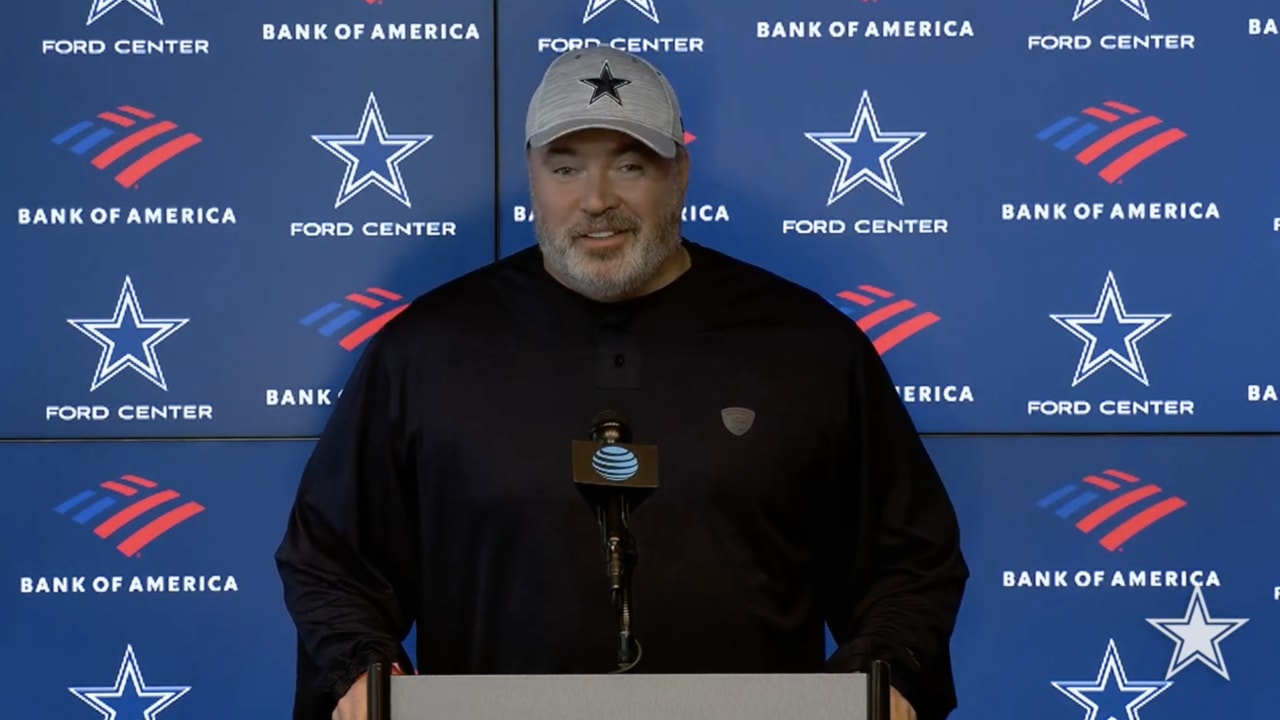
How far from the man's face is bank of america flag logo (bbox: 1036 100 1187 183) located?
105 centimetres

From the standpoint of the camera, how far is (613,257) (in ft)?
7.88

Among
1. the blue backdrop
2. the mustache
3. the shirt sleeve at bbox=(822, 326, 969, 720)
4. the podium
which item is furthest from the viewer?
the blue backdrop

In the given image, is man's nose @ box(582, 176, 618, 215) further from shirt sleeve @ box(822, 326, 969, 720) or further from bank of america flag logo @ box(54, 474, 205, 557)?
bank of america flag logo @ box(54, 474, 205, 557)

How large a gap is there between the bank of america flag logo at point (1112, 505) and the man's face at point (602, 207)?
112 centimetres

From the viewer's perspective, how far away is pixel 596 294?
2457 millimetres

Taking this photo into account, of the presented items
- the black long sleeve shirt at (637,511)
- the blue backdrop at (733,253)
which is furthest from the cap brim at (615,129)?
the blue backdrop at (733,253)

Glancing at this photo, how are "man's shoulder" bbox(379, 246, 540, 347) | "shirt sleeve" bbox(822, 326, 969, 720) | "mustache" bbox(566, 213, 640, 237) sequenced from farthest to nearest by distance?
"man's shoulder" bbox(379, 246, 540, 347), "mustache" bbox(566, 213, 640, 237), "shirt sleeve" bbox(822, 326, 969, 720)

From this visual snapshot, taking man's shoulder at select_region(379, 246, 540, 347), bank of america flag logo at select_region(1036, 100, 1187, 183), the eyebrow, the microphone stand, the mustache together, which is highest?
bank of america flag logo at select_region(1036, 100, 1187, 183)

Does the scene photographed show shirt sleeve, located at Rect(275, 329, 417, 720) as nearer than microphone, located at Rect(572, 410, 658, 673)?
No

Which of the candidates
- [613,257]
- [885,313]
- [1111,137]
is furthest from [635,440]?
[1111,137]

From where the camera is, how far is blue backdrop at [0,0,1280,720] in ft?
10.1

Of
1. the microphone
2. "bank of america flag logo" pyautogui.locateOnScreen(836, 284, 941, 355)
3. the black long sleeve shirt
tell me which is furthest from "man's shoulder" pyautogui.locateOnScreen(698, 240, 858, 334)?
the microphone

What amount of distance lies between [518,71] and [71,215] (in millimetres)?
923

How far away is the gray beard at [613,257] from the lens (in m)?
2.40
